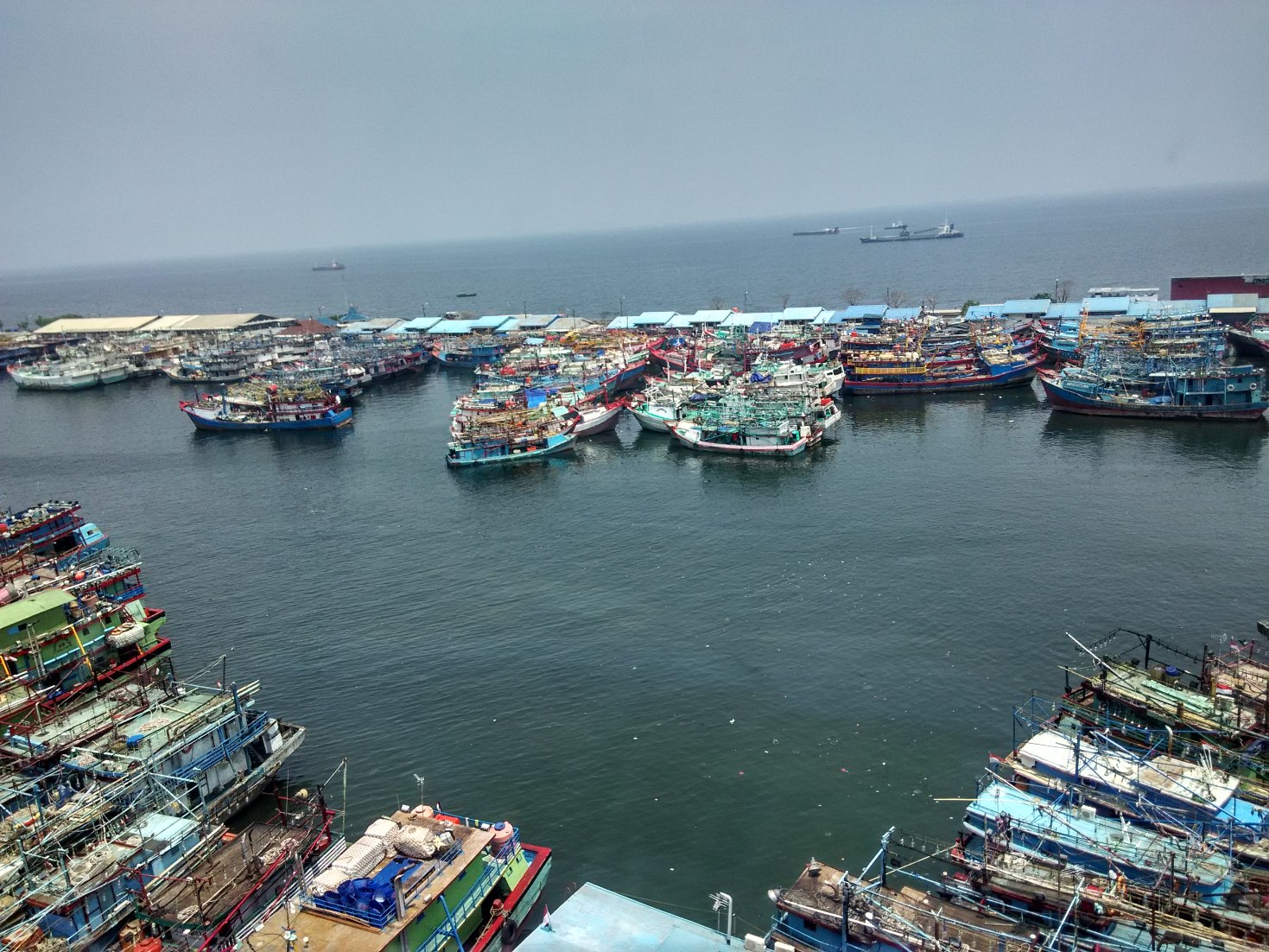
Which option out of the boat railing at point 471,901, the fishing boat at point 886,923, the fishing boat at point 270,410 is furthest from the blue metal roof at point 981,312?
the boat railing at point 471,901

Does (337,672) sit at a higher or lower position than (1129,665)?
lower

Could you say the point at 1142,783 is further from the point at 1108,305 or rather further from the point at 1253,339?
the point at 1108,305

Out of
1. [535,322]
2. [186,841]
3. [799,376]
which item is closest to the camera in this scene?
[186,841]

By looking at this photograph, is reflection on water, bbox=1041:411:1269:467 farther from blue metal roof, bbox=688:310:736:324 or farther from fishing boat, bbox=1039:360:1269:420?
blue metal roof, bbox=688:310:736:324

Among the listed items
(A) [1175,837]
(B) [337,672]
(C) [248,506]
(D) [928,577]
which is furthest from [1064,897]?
(C) [248,506]

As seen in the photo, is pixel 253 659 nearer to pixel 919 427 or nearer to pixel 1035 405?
pixel 919 427

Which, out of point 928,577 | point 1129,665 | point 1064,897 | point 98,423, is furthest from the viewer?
point 98,423

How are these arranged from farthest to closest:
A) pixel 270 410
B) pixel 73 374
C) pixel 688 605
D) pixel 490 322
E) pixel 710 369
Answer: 1. pixel 490 322
2. pixel 73 374
3. pixel 710 369
4. pixel 270 410
5. pixel 688 605

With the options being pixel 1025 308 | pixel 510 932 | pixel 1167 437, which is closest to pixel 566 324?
pixel 1025 308
